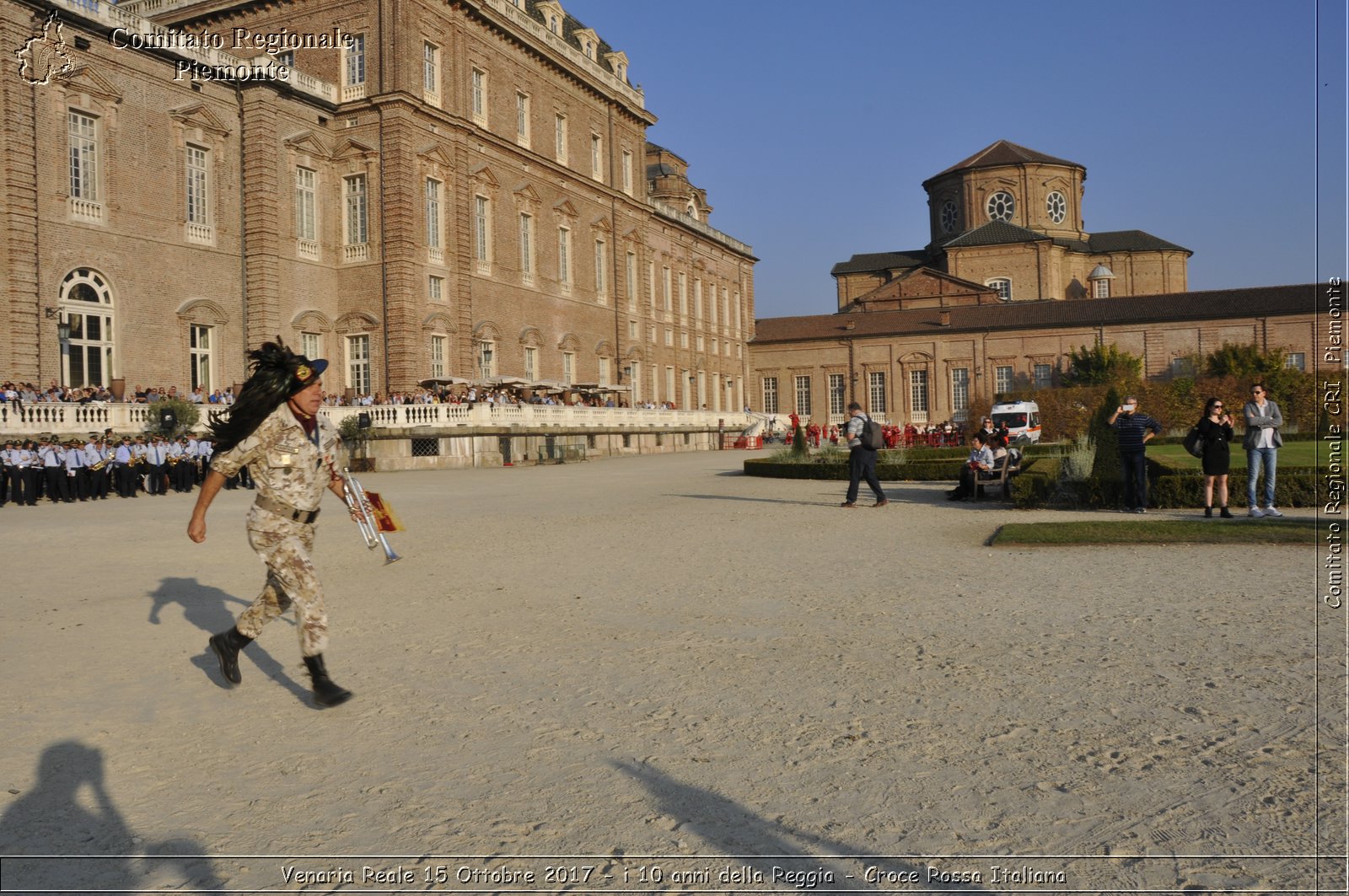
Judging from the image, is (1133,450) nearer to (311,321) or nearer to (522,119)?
(311,321)

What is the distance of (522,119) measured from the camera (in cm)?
4400

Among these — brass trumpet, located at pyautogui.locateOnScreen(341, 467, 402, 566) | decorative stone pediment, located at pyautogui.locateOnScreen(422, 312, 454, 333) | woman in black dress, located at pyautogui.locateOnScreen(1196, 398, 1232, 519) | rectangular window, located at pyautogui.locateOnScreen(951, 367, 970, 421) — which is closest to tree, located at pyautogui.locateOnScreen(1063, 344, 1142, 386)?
rectangular window, located at pyautogui.locateOnScreen(951, 367, 970, 421)

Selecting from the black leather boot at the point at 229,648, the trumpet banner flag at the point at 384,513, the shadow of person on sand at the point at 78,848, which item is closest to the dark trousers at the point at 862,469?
the trumpet banner flag at the point at 384,513

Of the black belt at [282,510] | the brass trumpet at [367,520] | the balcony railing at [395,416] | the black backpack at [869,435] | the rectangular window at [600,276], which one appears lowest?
the brass trumpet at [367,520]

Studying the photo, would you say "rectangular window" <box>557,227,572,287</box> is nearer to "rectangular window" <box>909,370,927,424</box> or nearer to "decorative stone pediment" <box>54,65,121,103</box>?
"decorative stone pediment" <box>54,65,121,103</box>

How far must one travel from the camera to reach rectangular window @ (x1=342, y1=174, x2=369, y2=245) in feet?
120

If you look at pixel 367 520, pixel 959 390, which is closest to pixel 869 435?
pixel 367 520

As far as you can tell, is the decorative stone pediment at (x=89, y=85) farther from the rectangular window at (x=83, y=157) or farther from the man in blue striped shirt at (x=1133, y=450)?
the man in blue striped shirt at (x=1133, y=450)

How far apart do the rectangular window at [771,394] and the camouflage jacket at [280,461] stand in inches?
2607

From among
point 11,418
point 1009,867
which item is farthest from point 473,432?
point 1009,867

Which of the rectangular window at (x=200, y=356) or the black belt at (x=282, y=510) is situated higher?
the rectangular window at (x=200, y=356)

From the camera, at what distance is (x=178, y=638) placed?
700cm

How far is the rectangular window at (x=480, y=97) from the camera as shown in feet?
133

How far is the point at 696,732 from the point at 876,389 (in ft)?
210
